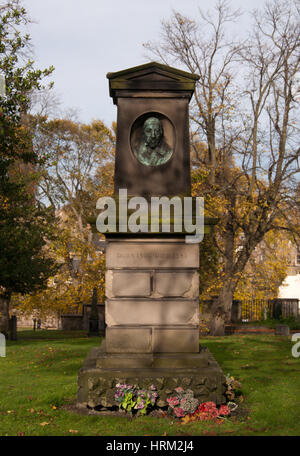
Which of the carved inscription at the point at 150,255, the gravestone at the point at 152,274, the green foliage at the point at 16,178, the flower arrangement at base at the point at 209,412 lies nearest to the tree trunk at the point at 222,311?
the green foliage at the point at 16,178

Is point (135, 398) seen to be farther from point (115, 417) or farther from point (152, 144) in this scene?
point (152, 144)

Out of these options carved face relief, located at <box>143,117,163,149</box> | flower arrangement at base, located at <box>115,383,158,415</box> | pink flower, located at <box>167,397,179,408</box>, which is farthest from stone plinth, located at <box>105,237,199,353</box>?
carved face relief, located at <box>143,117,163,149</box>

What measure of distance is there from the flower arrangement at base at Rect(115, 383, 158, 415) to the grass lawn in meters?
0.17

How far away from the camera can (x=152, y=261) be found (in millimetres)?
8352

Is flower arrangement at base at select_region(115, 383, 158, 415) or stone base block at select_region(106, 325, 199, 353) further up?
stone base block at select_region(106, 325, 199, 353)

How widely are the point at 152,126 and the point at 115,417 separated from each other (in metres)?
4.83

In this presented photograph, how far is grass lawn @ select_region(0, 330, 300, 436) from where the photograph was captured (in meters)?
6.93

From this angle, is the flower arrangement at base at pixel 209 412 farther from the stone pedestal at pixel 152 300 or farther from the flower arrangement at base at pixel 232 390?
the stone pedestal at pixel 152 300

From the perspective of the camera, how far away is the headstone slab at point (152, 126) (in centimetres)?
884

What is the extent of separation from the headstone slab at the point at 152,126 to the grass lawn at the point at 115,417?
376cm

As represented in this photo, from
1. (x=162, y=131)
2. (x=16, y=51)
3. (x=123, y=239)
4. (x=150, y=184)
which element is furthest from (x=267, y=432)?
(x=16, y=51)

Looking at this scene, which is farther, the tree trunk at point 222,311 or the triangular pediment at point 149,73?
the tree trunk at point 222,311

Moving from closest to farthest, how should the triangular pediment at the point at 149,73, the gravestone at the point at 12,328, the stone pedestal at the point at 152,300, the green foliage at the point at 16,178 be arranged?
the stone pedestal at the point at 152,300 → the triangular pediment at the point at 149,73 → the green foliage at the point at 16,178 → the gravestone at the point at 12,328

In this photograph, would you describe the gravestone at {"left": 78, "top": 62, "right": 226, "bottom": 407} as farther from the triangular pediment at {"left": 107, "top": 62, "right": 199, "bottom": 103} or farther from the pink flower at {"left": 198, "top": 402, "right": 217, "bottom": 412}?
the pink flower at {"left": 198, "top": 402, "right": 217, "bottom": 412}
